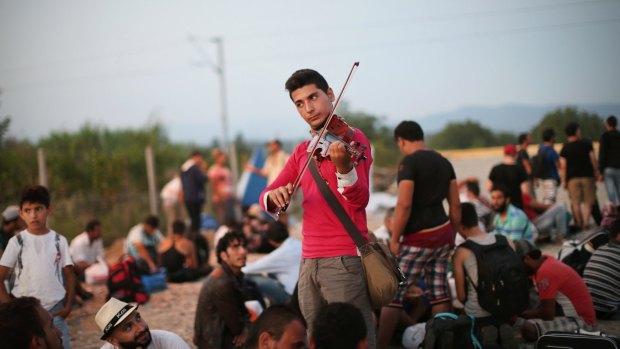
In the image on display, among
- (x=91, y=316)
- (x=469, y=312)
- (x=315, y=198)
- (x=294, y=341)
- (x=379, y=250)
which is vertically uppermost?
(x=315, y=198)

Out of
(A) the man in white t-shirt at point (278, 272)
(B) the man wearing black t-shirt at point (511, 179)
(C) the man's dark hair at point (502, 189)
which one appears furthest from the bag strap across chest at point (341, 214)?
(B) the man wearing black t-shirt at point (511, 179)

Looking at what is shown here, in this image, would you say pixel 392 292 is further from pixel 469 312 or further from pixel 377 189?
pixel 377 189

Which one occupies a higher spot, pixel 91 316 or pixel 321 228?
pixel 321 228

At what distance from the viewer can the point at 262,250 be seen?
30.6 feet

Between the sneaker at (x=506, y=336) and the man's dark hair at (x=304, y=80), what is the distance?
9.14 feet

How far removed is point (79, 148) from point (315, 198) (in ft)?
50.1

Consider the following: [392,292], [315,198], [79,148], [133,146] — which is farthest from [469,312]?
[133,146]

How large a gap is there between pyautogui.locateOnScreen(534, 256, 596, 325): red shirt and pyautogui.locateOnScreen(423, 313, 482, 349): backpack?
116cm

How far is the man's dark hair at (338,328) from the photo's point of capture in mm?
2855

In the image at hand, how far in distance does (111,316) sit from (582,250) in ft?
16.0

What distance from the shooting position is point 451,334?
4.50 metres

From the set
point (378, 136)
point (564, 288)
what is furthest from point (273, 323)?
point (378, 136)

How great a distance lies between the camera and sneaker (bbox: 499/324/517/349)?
507cm

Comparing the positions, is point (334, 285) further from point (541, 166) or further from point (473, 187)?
point (541, 166)
